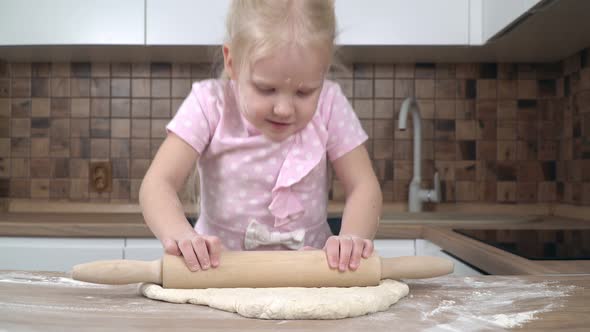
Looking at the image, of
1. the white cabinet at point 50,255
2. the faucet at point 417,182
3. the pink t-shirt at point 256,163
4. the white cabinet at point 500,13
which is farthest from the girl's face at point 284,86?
the faucet at point 417,182

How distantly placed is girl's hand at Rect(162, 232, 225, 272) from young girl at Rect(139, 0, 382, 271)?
0.12ft

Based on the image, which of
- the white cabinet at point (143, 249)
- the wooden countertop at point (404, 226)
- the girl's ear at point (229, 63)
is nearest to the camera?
the girl's ear at point (229, 63)

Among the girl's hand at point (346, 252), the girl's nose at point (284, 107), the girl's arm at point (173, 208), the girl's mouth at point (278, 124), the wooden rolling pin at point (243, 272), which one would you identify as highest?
the girl's nose at point (284, 107)

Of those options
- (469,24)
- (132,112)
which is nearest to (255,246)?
(469,24)

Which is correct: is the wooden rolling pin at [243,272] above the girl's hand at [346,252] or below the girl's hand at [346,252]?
below

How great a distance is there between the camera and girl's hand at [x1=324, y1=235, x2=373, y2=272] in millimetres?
707

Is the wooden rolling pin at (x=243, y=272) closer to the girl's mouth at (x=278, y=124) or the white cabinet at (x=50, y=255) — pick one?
the girl's mouth at (x=278, y=124)

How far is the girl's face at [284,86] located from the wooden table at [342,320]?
28 centimetres

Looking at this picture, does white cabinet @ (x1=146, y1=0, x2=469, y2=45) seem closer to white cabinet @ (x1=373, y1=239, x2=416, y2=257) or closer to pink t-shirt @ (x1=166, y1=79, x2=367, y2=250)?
white cabinet @ (x1=373, y1=239, x2=416, y2=257)

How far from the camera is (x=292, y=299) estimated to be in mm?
581

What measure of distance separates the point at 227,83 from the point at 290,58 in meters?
0.27

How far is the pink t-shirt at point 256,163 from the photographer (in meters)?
1.00

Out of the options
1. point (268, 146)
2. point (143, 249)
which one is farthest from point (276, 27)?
point (143, 249)

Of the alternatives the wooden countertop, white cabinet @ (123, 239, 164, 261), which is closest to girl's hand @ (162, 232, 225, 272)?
the wooden countertop
